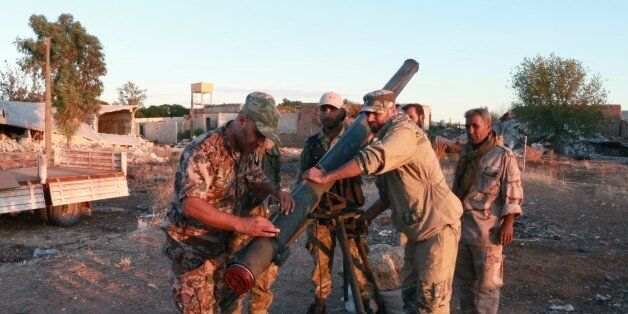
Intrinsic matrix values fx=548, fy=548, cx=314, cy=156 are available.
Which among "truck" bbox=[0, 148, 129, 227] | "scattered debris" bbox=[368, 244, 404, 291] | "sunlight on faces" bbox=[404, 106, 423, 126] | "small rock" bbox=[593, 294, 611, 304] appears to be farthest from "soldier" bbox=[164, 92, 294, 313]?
"truck" bbox=[0, 148, 129, 227]

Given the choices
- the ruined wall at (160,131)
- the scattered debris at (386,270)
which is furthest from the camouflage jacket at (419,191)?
the ruined wall at (160,131)

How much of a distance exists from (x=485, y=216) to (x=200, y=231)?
7.22ft

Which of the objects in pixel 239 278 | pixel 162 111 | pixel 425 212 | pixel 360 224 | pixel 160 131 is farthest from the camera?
pixel 162 111

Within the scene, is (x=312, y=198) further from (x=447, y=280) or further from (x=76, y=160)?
(x=76, y=160)

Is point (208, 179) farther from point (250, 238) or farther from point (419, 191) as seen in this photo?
point (419, 191)

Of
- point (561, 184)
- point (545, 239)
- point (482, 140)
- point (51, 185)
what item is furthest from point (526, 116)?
point (482, 140)

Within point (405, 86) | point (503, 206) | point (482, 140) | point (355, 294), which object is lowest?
point (355, 294)

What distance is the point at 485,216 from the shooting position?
13.5 feet

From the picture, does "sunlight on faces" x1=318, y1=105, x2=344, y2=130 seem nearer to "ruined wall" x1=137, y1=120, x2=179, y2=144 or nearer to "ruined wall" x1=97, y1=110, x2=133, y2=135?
"ruined wall" x1=137, y1=120, x2=179, y2=144

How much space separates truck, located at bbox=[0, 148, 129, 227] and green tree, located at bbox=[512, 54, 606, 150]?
27.6 meters

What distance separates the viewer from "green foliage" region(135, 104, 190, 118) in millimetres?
54000

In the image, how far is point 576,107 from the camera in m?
32.4

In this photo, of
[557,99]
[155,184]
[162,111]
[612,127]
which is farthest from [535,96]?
[162,111]

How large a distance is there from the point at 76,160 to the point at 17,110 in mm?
24062
